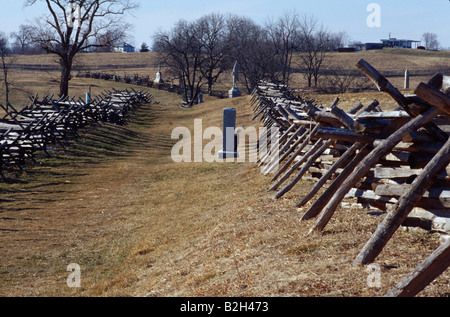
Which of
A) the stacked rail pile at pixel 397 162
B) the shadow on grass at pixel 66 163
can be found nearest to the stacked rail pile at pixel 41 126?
the shadow on grass at pixel 66 163

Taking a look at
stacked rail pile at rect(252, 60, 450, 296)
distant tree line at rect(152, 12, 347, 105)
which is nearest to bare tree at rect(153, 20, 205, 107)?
distant tree line at rect(152, 12, 347, 105)

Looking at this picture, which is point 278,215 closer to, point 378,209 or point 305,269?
point 378,209

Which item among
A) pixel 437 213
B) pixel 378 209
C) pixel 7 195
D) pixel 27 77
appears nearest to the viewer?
pixel 437 213

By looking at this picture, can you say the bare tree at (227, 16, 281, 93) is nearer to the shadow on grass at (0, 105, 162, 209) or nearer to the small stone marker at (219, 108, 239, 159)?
the shadow on grass at (0, 105, 162, 209)

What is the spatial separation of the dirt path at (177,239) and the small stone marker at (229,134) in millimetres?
805

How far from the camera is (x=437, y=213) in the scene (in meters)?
5.97

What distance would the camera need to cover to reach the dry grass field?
17.6ft

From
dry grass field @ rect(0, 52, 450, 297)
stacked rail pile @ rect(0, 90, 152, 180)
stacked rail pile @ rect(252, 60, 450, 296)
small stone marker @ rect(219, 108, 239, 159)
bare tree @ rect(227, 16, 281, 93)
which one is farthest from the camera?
bare tree @ rect(227, 16, 281, 93)

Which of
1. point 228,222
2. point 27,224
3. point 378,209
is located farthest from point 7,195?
point 378,209

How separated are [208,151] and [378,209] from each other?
13.3m

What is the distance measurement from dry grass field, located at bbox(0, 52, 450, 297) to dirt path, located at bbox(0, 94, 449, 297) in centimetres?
2

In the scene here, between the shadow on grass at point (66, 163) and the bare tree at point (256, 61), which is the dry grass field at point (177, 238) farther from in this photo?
the bare tree at point (256, 61)

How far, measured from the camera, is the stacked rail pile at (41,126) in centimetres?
1709

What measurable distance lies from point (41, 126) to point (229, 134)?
23.1 ft
